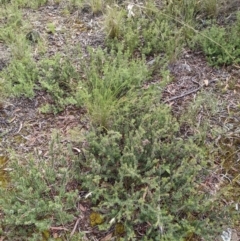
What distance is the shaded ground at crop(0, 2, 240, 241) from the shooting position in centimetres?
258

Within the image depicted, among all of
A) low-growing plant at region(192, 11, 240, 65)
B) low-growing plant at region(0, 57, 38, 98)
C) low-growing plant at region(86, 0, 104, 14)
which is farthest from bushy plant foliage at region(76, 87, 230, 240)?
low-growing plant at region(86, 0, 104, 14)

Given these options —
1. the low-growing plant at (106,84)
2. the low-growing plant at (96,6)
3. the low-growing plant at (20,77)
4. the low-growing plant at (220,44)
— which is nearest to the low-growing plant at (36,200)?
the low-growing plant at (106,84)

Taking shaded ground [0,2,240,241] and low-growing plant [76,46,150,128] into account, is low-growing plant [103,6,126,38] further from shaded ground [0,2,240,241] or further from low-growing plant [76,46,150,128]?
low-growing plant [76,46,150,128]

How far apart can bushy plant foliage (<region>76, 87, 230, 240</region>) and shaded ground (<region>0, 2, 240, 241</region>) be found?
0.68 feet

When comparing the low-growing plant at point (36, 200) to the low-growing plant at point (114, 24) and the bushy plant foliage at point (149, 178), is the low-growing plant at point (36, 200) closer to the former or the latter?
the bushy plant foliage at point (149, 178)

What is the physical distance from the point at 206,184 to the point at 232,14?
2002 millimetres

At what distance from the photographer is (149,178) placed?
7.23 feet

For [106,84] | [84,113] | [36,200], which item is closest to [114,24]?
[106,84]

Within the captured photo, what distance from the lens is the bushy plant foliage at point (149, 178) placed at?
2.11 metres

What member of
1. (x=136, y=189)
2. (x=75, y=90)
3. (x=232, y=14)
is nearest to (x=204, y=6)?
(x=232, y=14)

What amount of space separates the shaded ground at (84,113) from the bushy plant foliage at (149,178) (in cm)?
21

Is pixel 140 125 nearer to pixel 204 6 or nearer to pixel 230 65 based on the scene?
pixel 230 65

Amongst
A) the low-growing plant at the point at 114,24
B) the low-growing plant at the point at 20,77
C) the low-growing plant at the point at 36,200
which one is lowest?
the low-growing plant at the point at 36,200

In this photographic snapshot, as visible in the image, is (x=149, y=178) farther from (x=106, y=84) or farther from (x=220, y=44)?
(x=220, y=44)
